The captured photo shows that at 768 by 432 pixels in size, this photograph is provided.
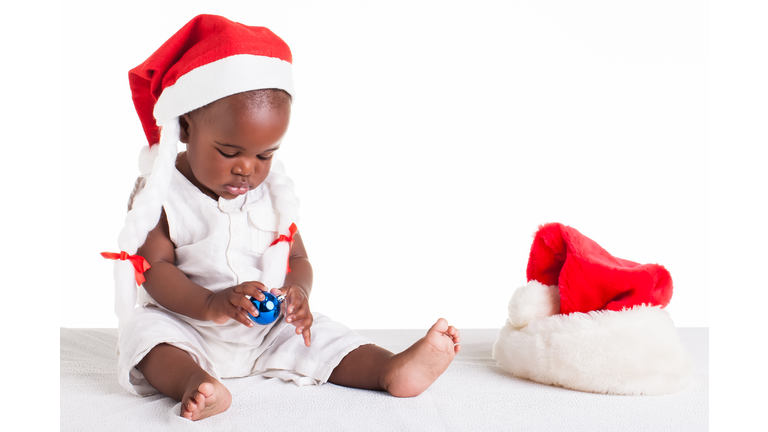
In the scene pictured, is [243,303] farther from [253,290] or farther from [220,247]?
[220,247]

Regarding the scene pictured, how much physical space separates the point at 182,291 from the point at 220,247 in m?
0.12

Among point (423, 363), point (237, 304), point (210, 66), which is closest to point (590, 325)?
point (423, 363)

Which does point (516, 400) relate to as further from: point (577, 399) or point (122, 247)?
point (122, 247)

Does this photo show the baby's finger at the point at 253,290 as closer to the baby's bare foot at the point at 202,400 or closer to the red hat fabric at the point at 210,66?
the baby's bare foot at the point at 202,400

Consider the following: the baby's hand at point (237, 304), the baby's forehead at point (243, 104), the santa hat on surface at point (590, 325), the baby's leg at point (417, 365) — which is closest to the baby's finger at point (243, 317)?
the baby's hand at point (237, 304)


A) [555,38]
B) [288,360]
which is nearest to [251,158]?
[288,360]

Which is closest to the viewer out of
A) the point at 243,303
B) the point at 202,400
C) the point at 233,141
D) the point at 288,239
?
the point at 202,400

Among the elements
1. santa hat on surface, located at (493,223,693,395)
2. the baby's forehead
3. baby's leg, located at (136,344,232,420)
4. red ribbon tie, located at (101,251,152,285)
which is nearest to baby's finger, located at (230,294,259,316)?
baby's leg, located at (136,344,232,420)

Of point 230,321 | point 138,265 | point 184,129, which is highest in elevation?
point 184,129

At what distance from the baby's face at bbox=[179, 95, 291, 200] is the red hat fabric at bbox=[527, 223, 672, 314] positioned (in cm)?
61

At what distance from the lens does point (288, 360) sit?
3.96 ft

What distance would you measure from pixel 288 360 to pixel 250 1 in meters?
1.50

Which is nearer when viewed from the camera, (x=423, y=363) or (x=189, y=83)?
(x=423, y=363)

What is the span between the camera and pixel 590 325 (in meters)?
1.15
